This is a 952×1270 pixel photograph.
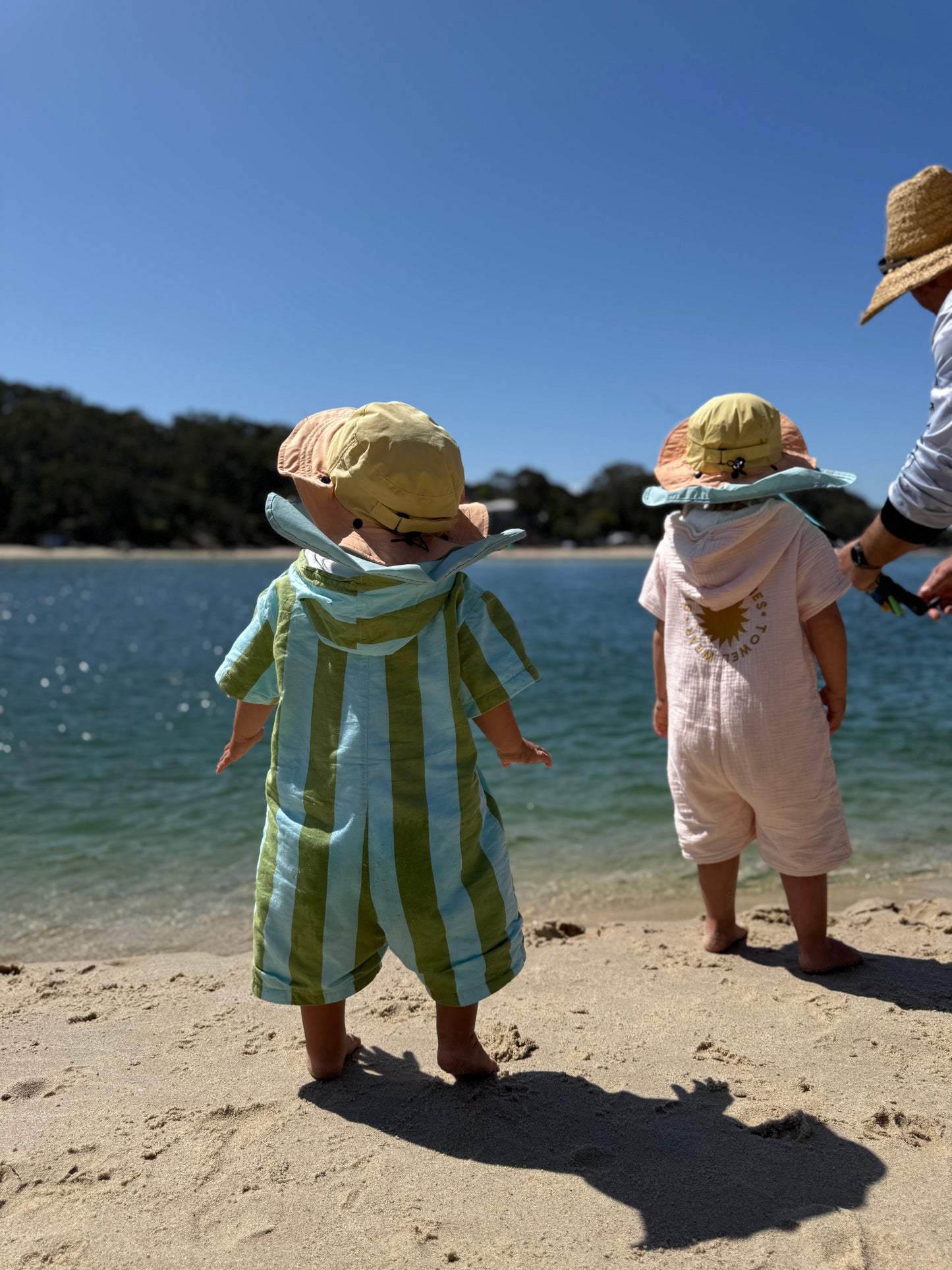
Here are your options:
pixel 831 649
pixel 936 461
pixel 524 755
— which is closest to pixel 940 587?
pixel 831 649

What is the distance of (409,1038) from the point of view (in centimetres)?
263

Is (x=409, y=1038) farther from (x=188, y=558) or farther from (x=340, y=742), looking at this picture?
(x=188, y=558)

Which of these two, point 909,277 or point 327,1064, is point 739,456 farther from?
point 327,1064

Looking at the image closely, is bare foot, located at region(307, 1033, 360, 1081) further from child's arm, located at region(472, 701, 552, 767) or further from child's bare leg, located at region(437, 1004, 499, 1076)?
child's arm, located at region(472, 701, 552, 767)

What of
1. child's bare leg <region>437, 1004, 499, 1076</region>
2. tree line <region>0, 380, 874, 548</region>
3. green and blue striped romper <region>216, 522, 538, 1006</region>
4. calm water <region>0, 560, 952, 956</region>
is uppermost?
tree line <region>0, 380, 874, 548</region>

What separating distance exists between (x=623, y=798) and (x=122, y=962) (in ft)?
12.1

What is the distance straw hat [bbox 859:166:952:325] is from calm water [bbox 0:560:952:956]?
9.78 ft

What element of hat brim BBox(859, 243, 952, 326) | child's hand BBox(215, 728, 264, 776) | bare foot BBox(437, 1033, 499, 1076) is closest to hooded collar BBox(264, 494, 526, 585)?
child's hand BBox(215, 728, 264, 776)

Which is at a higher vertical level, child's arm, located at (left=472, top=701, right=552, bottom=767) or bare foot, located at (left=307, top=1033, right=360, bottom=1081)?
child's arm, located at (left=472, top=701, right=552, bottom=767)

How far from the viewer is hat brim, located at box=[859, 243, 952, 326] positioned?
261 centimetres

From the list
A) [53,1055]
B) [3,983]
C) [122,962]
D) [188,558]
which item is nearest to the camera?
[53,1055]

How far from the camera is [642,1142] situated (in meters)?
2.04

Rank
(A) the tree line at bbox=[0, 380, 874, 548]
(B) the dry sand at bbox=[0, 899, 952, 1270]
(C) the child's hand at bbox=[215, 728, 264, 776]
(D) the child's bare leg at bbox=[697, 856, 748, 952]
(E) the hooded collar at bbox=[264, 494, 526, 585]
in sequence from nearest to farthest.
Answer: (B) the dry sand at bbox=[0, 899, 952, 1270], (E) the hooded collar at bbox=[264, 494, 526, 585], (C) the child's hand at bbox=[215, 728, 264, 776], (D) the child's bare leg at bbox=[697, 856, 748, 952], (A) the tree line at bbox=[0, 380, 874, 548]

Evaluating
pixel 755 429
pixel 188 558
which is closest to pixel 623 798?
pixel 755 429
